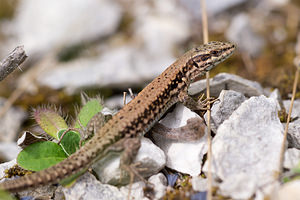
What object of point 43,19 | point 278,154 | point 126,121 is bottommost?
point 278,154

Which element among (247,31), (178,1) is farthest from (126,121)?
(178,1)

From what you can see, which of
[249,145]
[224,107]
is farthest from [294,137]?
[224,107]

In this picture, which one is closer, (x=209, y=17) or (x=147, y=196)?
(x=147, y=196)

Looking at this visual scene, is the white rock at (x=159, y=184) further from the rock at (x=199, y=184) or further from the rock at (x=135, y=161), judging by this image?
the rock at (x=199, y=184)

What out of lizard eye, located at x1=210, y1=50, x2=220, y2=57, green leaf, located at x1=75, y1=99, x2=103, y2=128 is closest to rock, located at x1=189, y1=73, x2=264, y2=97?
lizard eye, located at x1=210, y1=50, x2=220, y2=57

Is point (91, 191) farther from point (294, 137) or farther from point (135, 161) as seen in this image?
point (294, 137)

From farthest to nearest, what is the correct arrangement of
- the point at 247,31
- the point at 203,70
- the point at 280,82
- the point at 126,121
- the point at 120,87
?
the point at 247,31 < the point at 120,87 < the point at 280,82 < the point at 203,70 < the point at 126,121

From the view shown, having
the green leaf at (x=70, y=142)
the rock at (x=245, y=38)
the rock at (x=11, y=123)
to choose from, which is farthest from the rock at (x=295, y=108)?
the rock at (x=11, y=123)

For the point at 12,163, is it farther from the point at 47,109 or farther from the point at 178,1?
the point at 178,1
